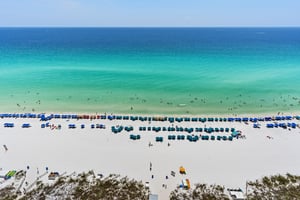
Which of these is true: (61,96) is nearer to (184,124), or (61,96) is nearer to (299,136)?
(184,124)

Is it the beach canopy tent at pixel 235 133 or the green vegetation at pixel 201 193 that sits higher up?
the beach canopy tent at pixel 235 133

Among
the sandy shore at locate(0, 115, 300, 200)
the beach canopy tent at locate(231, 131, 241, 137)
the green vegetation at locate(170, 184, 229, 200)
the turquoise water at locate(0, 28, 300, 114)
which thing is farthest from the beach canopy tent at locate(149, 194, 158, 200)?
the turquoise water at locate(0, 28, 300, 114)

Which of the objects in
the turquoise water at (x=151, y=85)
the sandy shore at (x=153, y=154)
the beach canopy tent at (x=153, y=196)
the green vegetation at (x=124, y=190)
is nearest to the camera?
the beach canopy tent at (x=153, y=196)

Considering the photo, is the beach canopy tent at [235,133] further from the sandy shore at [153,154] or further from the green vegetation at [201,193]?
the green vegetation at [201,193]

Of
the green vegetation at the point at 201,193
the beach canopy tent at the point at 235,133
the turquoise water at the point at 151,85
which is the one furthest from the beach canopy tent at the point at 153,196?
the turquoise water at the point at 151,85

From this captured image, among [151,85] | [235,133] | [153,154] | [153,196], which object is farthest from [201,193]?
[151,85]

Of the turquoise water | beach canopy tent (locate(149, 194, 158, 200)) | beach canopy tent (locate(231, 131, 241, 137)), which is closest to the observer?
beach canopy tent (locate(149, 194, 158, 200))

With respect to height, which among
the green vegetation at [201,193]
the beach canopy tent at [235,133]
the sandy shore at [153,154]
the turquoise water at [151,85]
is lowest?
the green vegetation at [201,193]

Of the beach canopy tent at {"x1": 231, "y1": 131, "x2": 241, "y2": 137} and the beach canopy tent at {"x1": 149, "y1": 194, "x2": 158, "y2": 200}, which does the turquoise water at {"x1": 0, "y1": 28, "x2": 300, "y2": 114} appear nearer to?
the beach canopy tent at {"x1": 231, "y1": 131, "x2": 241, "y2": 137}

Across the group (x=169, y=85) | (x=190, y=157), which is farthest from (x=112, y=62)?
(x=190, y=157)
